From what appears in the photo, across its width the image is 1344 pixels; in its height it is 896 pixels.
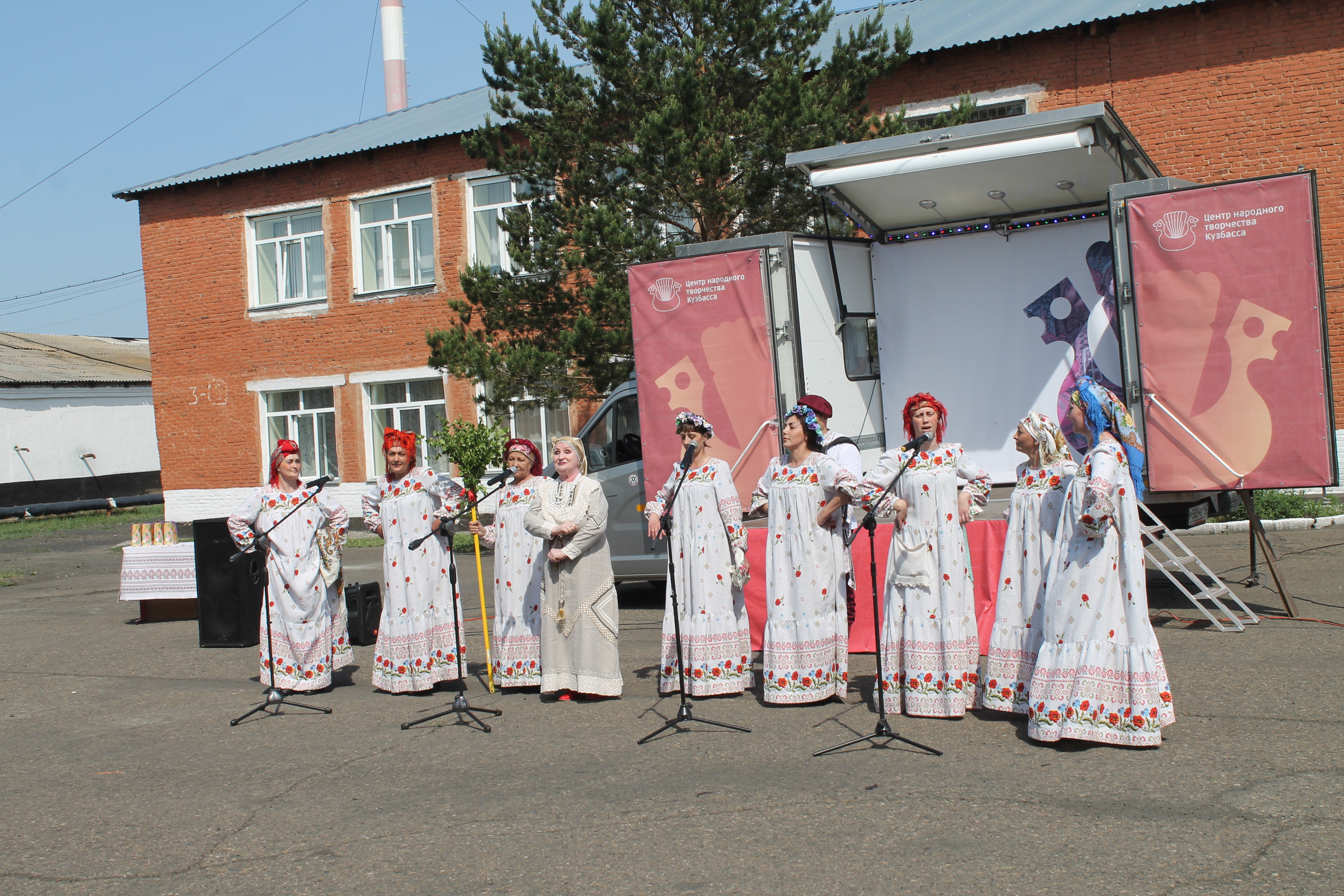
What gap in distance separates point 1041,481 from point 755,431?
11.6ft

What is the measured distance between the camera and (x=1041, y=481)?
238 inches

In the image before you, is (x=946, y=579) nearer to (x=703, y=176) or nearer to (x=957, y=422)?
(x=957, y=422)

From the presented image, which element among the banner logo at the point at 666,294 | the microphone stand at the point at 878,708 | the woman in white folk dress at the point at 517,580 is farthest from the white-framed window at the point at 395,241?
the microphone stand at the point at 878,708

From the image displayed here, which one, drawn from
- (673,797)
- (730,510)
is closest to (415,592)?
(730,510)

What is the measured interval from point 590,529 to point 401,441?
62.0 inches

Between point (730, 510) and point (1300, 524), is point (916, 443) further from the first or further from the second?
point (1300, 524)

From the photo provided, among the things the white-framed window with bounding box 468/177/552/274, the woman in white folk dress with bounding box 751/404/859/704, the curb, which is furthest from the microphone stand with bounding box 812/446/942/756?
the white-framed window with bounding box 468/177/552/274

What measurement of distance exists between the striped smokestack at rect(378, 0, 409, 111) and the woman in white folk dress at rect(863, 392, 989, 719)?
25.8 meters

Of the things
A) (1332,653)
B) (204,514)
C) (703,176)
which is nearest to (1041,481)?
(1332,653)

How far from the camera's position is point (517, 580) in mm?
7641

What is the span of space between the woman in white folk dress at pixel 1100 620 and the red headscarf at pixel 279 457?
192 inches

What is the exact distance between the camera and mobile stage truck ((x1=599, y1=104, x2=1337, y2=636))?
8117 mm

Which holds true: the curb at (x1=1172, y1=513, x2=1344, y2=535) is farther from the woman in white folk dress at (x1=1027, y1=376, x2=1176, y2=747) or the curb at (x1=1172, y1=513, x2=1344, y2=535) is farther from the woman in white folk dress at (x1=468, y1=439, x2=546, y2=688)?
the woman in white folk dress at (x1=468, y1=439, x2=546, y2=688)

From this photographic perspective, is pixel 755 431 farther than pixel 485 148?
No
